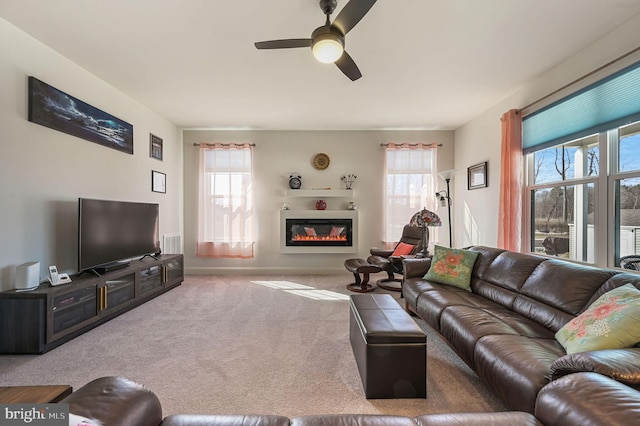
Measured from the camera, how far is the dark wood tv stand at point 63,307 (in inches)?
84.1

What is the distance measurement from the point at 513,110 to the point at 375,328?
10.6ft

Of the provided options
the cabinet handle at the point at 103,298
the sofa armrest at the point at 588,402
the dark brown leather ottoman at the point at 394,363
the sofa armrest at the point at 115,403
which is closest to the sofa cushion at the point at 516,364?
the sofa armrest at the point at 588,402

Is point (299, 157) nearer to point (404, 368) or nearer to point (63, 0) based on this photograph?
point (63, 0)

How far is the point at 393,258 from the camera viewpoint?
3.84m

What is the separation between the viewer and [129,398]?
958 millimetres

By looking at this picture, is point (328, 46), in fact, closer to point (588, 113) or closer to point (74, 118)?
point (588, 113)

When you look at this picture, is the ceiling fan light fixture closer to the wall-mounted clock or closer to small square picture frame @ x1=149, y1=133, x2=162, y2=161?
the wall-mounted clock

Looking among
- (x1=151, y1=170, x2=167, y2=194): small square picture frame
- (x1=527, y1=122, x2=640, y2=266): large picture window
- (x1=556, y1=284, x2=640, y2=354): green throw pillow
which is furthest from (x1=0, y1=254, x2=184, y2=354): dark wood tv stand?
(x1=527, y1=122, x2=640, y2=266): large picture window

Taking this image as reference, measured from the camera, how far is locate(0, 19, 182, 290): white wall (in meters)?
2.25

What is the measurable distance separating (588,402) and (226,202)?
16.1ft

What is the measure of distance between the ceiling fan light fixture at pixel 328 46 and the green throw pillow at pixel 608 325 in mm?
2240

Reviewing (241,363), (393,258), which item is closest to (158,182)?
(241,363)

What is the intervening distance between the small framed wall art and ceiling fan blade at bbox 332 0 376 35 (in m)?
3.24

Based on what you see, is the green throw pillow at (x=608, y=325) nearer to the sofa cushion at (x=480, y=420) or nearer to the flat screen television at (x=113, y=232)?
the sofa cushion at (x=480, y=420)
